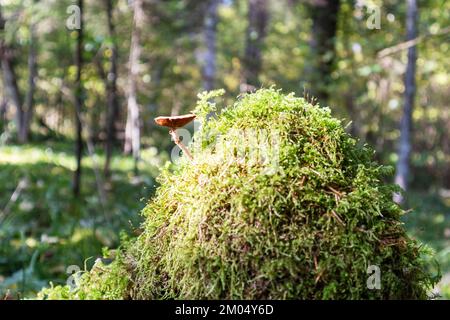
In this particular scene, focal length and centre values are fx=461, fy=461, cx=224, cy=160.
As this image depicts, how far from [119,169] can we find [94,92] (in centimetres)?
1021

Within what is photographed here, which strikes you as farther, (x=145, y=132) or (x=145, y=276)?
(x=145, y=132)

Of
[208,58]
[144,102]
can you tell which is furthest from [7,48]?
[208,58]

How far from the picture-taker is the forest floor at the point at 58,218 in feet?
16.2

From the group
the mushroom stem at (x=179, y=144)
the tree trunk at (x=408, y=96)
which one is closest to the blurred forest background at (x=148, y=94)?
the tree trunk at (x=408, y=96)

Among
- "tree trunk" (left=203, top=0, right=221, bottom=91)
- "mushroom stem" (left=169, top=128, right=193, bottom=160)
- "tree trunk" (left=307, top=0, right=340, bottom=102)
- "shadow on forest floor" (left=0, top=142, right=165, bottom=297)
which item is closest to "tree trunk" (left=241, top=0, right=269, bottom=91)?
"tree trunk" (left=203, top=0, right=221, bottom=91)

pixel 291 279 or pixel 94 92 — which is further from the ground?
pixel 94 92

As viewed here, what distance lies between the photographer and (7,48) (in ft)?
50.4

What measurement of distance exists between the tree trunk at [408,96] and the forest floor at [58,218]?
0.91 meters

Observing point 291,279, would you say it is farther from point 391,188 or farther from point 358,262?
point 391,188

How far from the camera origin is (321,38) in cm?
1009

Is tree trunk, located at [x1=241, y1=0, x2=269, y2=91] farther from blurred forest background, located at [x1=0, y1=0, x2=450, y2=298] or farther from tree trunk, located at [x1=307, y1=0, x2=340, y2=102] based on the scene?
tree trunk, located at [x1=307, y1=0, x2=340, y2=102]

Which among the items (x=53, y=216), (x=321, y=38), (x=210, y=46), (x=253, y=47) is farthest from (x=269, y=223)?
(x=253, y=47)
